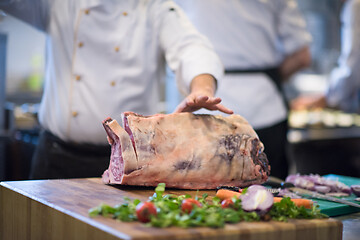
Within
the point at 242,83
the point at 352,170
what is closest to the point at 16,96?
the point at 242,83

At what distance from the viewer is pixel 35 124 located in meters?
4.06

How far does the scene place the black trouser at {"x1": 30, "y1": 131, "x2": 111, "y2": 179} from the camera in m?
2.29

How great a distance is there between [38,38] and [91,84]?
3529 mm

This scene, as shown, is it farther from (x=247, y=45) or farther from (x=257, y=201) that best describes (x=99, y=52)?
(x=257, y=201)

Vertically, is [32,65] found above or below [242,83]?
above

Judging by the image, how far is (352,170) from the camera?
4.82m

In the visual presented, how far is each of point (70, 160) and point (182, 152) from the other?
78 cm

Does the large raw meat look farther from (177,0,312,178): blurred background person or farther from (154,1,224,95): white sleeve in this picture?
(177,0,312,178): blurred background person

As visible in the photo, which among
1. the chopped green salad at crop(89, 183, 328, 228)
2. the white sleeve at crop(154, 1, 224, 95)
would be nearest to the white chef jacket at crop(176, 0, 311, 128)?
the white sleeve at crop(154, 1, 224, 95)

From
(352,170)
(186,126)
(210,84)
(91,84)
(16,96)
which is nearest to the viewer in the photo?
(186,126)

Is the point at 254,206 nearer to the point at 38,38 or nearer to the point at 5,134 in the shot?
the point at 5,134

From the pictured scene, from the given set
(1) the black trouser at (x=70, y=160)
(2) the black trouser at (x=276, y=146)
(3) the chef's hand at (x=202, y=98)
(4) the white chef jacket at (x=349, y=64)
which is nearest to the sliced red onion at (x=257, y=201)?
(3) the chef's hand at (x=202, y=98)

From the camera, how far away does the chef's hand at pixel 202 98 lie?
180cm

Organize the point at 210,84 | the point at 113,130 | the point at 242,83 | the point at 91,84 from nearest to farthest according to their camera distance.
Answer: the point at 113,130 → the point at 210,84 → the point at 91,84 → the point at 242,83
